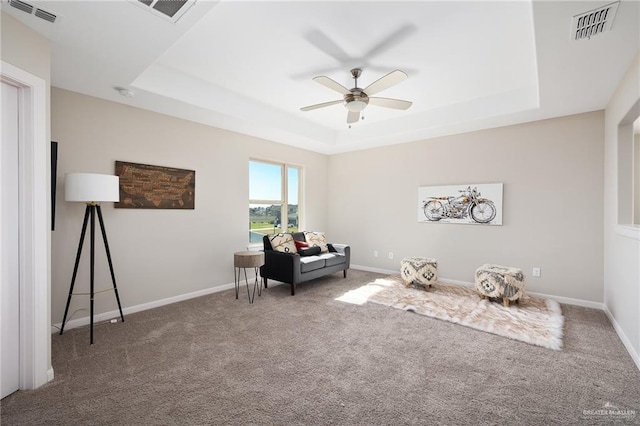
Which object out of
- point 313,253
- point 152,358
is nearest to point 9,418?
point 152,358

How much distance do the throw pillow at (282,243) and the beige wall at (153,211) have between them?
24.4 inches

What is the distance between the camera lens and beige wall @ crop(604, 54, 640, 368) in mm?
2498

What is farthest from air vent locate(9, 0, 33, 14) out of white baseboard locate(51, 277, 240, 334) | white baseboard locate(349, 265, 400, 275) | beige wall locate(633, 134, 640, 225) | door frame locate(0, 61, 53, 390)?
beige wall locate(633, 134, 640, 225)

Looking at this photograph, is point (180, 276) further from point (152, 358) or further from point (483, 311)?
point (483, 311)

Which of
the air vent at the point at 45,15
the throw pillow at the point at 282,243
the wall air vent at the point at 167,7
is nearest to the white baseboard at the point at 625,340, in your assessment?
the throw pillow at the point at 282,243

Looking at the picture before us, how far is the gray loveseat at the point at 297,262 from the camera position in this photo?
426cm

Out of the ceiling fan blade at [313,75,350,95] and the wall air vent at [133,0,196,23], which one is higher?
the wall air vent at [133,0,196,23]

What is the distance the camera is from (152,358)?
2467mm

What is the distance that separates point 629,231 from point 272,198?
190 inches

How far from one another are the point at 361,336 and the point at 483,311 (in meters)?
1.73

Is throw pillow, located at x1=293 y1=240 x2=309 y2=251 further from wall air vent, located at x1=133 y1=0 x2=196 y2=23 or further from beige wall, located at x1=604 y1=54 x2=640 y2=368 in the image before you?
beige wall, located at x1=604 y1=54 x2=640 y2=368

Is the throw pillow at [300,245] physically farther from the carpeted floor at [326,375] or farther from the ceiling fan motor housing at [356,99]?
the ceiling fan motor housing at [356,99]

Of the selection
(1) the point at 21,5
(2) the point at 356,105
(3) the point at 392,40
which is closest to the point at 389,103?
(2) the point at 356,105

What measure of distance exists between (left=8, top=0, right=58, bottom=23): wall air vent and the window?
3.20 metres
